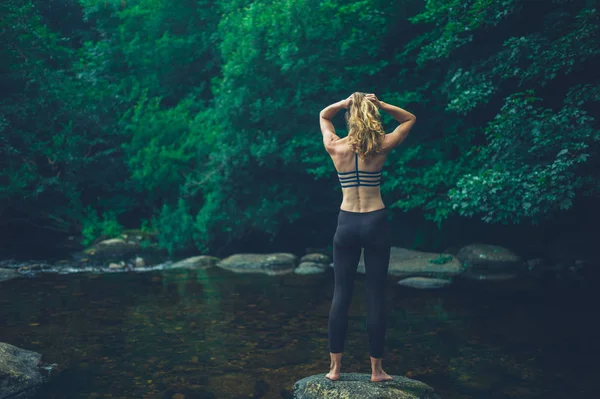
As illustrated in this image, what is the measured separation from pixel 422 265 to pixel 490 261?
6.02 feet

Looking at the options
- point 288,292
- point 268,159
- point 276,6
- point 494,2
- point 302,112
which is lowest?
point 288,292

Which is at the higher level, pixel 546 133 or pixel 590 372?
pixel 546 133

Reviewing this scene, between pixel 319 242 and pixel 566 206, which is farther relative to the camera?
pixel 319 242

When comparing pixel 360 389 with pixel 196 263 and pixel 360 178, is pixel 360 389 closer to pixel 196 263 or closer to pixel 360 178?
pixel 360 178

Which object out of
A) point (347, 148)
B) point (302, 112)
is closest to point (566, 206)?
point (347, 148)

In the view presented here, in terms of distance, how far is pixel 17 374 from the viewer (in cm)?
623

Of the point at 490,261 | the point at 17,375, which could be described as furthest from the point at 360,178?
the point at 490,261

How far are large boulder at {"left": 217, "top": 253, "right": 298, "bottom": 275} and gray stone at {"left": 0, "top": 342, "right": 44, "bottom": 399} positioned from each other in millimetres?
9716

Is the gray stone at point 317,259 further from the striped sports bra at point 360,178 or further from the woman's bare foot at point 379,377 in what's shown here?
the striped sports bra at point 360,178

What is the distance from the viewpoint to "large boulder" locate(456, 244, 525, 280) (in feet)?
50.1

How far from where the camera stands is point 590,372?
6.89 meters

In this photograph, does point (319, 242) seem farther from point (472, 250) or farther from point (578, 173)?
point (578, 173)

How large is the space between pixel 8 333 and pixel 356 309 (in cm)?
591

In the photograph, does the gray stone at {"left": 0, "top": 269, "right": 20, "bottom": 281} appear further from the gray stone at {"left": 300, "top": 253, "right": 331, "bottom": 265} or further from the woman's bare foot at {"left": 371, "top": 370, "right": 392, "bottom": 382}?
the woman's bare foot at {"left": 371, "top": 370, "right": 392, "bottom": 382}
